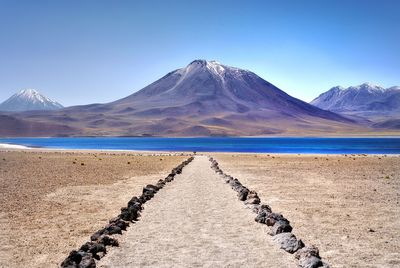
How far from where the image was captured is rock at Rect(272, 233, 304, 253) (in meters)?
10.3

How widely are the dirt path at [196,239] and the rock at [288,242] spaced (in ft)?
0.52

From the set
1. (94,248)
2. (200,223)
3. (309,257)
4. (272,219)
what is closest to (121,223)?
(200,223)

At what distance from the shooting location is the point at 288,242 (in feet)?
34.9

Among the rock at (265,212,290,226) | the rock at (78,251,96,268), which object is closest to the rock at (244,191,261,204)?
the rock at (265,212,290,226)

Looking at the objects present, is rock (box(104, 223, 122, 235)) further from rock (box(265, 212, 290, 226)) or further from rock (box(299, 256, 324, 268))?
rock (box(299, 256, 324, 268))

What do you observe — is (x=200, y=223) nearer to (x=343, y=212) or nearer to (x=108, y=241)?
(x=108, y=241)

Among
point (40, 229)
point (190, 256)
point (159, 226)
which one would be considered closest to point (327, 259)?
point (190, 256)

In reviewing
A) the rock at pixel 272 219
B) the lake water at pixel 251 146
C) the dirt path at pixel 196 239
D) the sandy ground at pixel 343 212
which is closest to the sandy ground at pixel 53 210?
the dirt path at pixel 196 239

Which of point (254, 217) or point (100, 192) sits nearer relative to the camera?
point (254, 217)

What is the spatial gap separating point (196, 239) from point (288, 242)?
2.28 m

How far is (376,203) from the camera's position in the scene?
17.6 metres

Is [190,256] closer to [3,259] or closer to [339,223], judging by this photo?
[3,259]

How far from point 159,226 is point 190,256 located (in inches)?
128

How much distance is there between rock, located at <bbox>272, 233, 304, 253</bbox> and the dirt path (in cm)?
16
